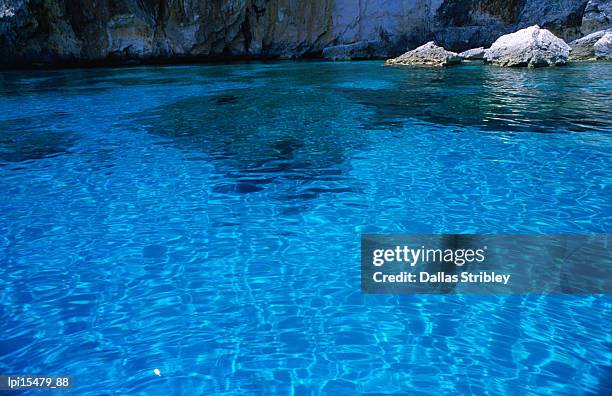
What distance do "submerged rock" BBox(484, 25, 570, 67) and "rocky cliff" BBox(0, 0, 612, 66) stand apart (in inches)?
379

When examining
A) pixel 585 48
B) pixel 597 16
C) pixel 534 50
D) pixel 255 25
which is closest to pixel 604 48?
pixel 585 48

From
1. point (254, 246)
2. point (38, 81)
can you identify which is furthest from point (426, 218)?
point (38, 81)

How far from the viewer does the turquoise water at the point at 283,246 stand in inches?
107

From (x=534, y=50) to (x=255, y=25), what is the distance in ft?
63.1

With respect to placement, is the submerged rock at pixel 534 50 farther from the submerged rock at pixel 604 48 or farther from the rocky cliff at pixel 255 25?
the rocky cliff at pixel 255 25

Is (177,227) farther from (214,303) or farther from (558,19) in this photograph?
(558,19)

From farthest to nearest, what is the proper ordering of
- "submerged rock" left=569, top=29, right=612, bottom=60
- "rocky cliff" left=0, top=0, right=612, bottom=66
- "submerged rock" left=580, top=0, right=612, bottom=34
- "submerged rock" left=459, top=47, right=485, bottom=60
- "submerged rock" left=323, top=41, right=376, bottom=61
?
"submerged rock" left=323, top=41, right=376, bottom=61 → "submerged rock" left=580, top=0, right=612, bottom=34 → "rocky cliff" left=0, top=0, right=612, bottom=66 → "submerged rock" left=459, top=47, right=485, bottom=60 → "submerged rock" left=569, top=29, right=612, bottom=60

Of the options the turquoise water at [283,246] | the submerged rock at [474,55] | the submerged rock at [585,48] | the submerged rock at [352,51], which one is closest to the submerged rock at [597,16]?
the submerged rock at [585,48]

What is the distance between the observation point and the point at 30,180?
6254 mm

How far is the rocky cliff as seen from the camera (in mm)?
25453

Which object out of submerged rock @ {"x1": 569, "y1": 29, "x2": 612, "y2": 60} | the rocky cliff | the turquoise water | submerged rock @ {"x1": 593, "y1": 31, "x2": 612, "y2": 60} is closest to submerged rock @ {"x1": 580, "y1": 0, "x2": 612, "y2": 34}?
the rocky cliff

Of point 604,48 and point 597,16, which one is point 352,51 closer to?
point 597,16

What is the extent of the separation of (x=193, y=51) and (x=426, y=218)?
28661 millimetres

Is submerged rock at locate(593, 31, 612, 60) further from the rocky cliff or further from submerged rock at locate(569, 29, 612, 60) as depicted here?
the rocky cliff
